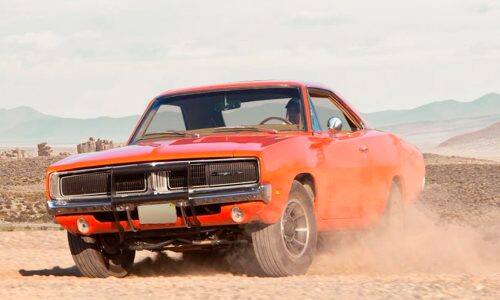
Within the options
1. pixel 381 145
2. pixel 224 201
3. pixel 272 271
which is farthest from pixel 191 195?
pixel 381 145

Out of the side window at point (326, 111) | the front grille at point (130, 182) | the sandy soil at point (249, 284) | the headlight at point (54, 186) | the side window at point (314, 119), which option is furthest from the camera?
the side window at point (326, 111)

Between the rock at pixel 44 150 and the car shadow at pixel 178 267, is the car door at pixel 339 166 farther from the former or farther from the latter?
the rock at pixel 44 150

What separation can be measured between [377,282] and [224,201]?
1312mm

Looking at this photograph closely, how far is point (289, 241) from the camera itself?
8.34 m

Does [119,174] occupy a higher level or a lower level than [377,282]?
higher

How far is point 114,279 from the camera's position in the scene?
8641mm

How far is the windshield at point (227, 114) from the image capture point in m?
9.22

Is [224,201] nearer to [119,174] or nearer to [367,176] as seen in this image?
[119,174]

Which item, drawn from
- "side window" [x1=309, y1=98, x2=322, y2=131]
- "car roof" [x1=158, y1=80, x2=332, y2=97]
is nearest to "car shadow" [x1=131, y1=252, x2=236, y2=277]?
"side window" [x1=309, y1=98, x2=322, y2=131]

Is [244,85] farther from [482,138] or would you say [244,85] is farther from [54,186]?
[482,138]

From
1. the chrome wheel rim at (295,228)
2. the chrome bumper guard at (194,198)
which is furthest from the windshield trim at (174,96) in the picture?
the chrome bumper guard at (194,198)

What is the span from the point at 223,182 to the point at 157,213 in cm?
56

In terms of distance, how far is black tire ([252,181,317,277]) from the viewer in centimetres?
799

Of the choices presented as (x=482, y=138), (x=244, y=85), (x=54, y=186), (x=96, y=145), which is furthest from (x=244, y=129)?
(x=482, y=138)
